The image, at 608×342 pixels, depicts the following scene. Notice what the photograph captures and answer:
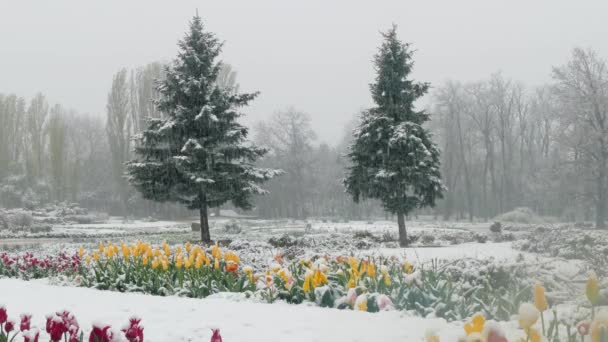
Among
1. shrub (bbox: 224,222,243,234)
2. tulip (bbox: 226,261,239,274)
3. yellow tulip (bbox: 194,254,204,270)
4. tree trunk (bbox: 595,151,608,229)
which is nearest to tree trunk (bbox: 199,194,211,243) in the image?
shrub (bbox: 224,222,243,234)

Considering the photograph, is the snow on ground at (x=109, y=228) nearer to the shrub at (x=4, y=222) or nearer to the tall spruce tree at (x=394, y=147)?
the shrub at (x=4, y=222)

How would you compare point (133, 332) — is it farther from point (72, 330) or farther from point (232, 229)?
point (232, 229)

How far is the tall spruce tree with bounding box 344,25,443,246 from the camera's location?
18188mm

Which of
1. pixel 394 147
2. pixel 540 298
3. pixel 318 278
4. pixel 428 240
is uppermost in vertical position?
pixel 394 147

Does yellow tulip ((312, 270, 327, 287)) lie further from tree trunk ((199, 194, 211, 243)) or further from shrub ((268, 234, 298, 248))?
tree trunk ((199, 194, 211, 243))

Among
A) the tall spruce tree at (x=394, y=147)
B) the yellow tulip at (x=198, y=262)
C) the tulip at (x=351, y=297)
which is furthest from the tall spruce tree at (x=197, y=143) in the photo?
the tulip at (x=351, y=297)

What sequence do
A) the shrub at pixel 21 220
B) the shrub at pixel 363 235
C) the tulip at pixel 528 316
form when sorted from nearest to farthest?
the tulip at pixel 528 316 → the shrub at pixel 363 235 → the shrub at pixel 21 220

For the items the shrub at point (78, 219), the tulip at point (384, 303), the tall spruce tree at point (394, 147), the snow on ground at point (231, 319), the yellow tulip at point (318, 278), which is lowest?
the snow on ground at point (231, 319)

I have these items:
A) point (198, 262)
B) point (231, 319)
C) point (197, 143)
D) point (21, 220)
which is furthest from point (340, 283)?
point (21, 220)

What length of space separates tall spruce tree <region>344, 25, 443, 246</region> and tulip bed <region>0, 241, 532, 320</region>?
10685 millimetres

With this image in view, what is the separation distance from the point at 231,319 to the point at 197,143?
504 inches

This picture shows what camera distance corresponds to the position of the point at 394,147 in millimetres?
17922

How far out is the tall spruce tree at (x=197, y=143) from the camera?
1786cm

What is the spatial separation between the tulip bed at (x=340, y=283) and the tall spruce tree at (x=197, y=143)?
877 centimetres
